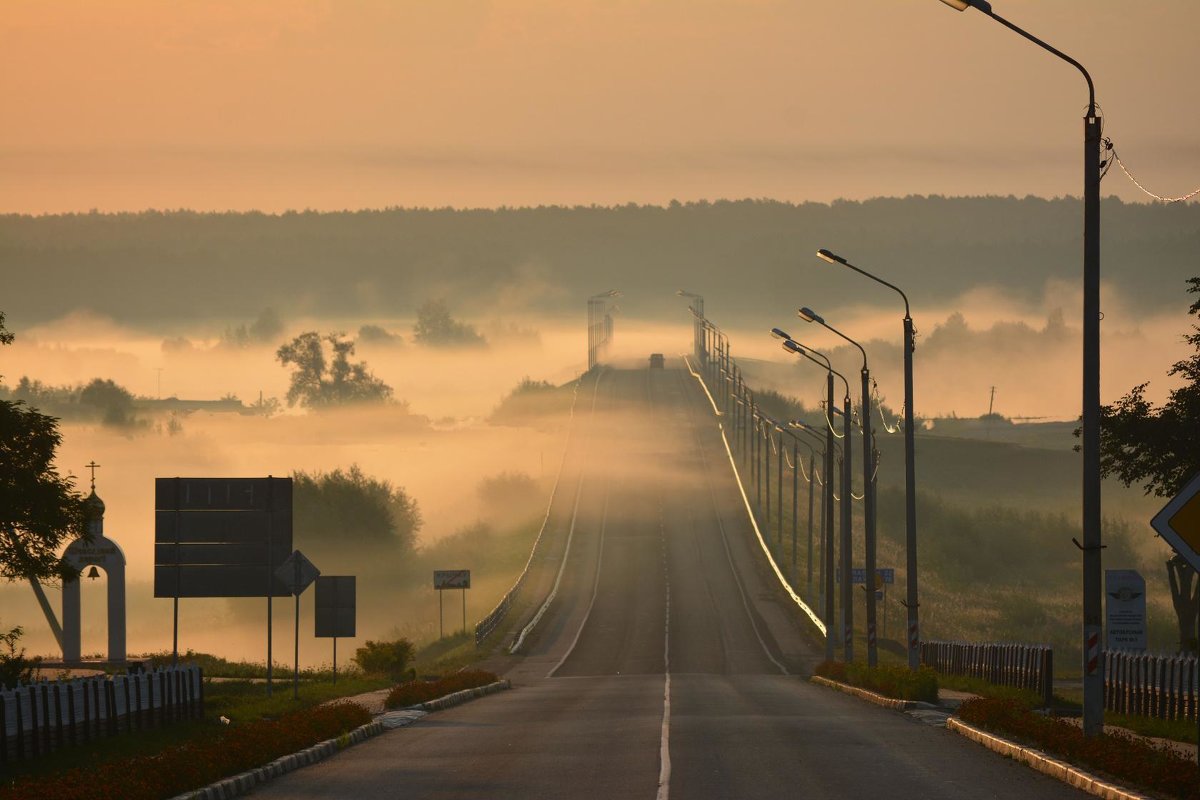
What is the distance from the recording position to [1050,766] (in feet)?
73.2

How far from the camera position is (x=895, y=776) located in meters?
21.9

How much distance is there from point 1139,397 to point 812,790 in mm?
43826

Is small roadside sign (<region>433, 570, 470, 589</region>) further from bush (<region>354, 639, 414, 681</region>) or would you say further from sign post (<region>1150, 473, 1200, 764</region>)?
sign post (<region>1150, 473, 1200, 764</region>)

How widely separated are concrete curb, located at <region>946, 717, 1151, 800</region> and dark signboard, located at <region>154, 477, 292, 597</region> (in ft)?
86.0

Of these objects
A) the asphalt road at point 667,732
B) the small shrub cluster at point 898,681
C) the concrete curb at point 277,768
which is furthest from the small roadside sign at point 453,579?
the concrete curb at point 277,768

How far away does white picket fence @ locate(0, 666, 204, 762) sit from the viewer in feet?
88.1

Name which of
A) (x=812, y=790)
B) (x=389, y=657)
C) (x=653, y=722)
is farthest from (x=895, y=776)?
(x=389, y=657)

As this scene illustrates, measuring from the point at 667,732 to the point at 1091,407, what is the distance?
917 cm

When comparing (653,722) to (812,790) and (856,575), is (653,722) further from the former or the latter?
(856,575)

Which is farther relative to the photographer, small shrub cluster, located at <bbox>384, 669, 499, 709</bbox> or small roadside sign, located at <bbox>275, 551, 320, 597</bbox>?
small roadside sign, located at <bbox>275, 551, 320, 597</bbox>

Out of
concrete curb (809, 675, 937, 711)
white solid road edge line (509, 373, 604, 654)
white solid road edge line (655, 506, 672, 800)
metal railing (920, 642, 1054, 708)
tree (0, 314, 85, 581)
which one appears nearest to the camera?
white solid road edge line (655, 506, 672, 800)

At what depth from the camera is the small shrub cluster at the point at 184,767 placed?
19.6 meters

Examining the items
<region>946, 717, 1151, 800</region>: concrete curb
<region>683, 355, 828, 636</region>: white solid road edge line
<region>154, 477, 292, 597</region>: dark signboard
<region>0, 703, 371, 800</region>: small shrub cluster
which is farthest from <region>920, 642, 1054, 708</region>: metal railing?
<region>154, 477, 292, 597</region>: dark signboard

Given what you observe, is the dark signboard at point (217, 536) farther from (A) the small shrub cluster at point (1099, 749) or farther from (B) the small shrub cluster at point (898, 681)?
(A) the small shrub cluster at point (1099, 749)
